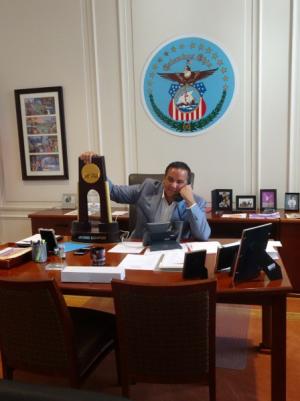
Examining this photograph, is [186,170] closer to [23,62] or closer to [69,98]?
[69,98]

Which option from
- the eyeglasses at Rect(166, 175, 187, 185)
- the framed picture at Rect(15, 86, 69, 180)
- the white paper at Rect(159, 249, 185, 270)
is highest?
the framed picture at Rect(15, 86, 69, 180)

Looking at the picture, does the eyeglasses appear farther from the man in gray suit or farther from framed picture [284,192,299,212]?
framed picture [284,192,299,212]

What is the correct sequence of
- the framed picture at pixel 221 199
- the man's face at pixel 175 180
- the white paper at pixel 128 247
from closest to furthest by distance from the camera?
the white paper at pixel 128 247, the man's face at pixel 175 180, the framed picture at pixel 221 199

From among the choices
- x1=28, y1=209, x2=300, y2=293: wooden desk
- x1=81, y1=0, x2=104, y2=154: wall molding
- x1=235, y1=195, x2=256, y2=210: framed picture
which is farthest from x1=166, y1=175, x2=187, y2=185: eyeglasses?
x1=81, y1=0, x2=104, y2=154: wall molding

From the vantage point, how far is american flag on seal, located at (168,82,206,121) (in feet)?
12.0

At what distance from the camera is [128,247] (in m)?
2.29

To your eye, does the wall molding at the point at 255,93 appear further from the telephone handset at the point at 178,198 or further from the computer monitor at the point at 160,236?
the computer monitor at the point at 160,236

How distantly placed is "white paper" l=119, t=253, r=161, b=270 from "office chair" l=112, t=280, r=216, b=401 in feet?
1.28

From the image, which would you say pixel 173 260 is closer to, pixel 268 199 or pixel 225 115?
pixel 268 199

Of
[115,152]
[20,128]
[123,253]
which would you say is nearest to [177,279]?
[123,253]

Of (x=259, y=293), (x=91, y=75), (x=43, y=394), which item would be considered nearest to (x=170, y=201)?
(x=259, y=293)

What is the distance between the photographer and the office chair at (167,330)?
148 centimetres

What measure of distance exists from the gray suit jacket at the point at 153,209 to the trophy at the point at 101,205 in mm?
407

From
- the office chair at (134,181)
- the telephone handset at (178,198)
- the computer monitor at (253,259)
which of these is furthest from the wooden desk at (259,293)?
the office chair at (134,181)
